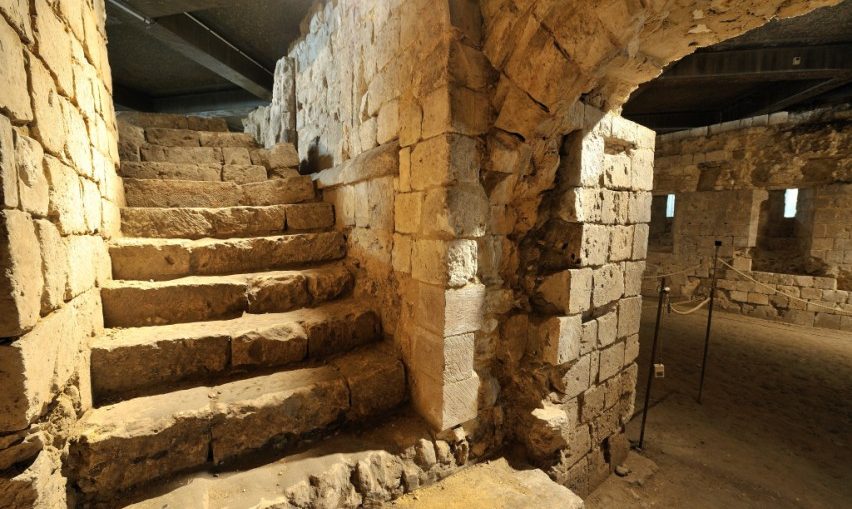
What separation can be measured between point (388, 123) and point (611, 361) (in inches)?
105

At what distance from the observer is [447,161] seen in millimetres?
2018

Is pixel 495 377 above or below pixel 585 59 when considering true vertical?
below

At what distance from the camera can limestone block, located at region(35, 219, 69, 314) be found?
A: 4.65 feet

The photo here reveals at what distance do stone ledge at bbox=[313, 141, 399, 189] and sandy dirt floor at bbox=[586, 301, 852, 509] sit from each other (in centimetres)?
311

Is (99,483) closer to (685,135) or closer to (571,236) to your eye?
(571,236)

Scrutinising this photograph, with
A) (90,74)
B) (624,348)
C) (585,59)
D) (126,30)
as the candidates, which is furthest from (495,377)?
(126,30)

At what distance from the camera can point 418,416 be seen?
7.86 feet

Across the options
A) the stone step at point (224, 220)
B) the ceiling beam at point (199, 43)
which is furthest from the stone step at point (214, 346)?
the ceiling beam at point (199, 43)

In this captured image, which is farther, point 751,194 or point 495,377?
point 751,194

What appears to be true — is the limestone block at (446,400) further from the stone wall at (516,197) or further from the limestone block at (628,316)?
the limestone block at (628,316)

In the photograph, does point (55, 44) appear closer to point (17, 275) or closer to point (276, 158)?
point (17, 275)

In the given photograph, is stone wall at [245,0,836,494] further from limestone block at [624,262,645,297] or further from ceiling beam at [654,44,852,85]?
ceiling beam at [654,44,852,85]

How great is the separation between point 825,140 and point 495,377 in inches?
355

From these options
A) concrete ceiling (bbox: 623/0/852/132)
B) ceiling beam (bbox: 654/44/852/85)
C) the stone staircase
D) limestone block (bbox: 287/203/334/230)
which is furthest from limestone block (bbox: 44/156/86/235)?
ceiling beam (bbox: 654/44/852/85)
